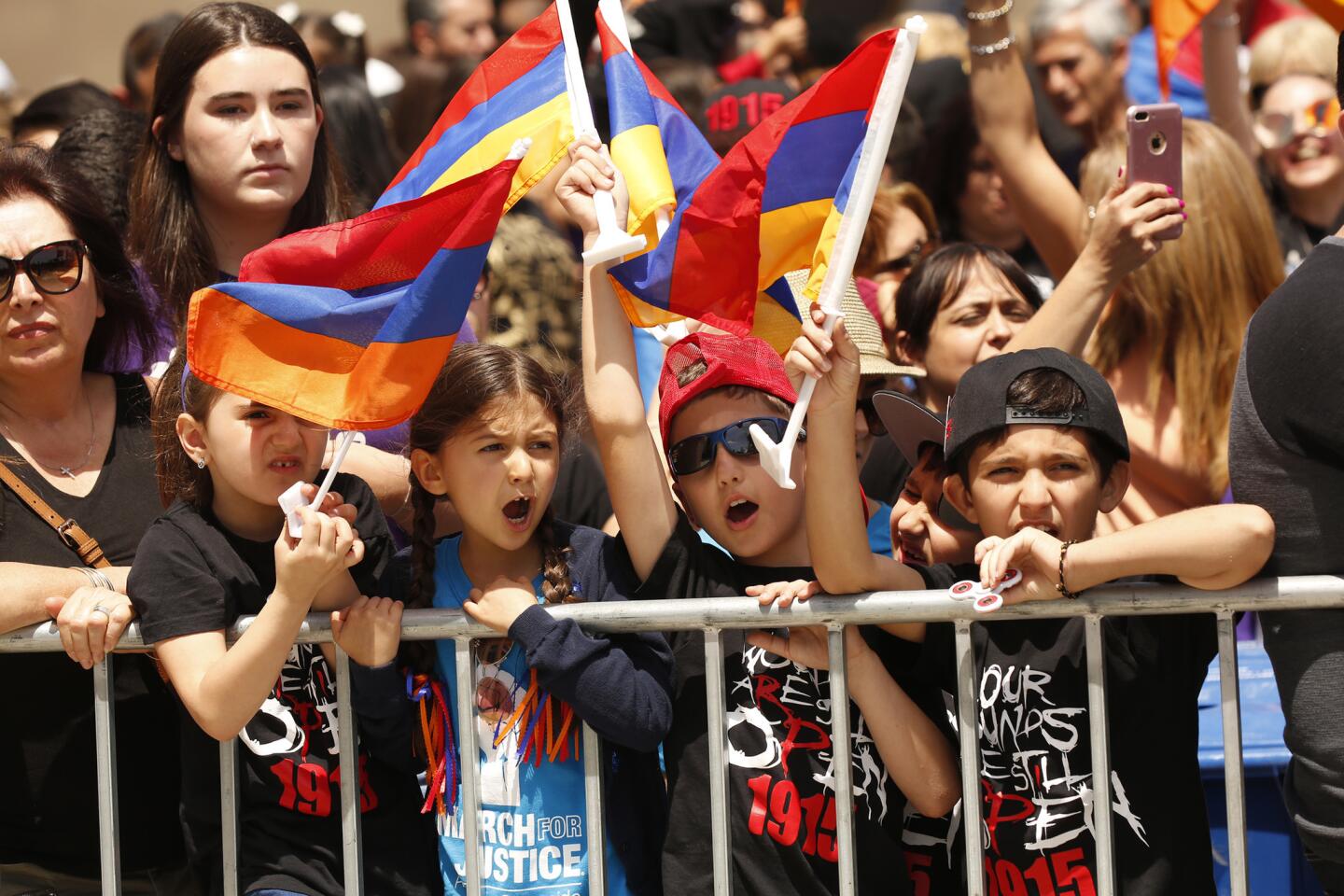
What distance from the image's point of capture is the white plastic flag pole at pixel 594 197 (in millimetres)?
3465

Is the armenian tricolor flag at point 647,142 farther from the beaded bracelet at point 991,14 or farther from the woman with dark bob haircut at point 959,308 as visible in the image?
the beaded bracelet at point 991,14

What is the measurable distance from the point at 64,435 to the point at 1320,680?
2.88 m

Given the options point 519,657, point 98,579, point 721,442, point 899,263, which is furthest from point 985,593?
point 899,263

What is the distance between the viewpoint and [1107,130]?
6.88 m

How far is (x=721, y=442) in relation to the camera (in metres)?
3.75

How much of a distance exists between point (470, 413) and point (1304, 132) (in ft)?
13.7

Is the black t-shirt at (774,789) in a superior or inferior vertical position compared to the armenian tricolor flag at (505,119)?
inferior

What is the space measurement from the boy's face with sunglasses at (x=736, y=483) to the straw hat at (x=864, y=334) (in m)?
0.78

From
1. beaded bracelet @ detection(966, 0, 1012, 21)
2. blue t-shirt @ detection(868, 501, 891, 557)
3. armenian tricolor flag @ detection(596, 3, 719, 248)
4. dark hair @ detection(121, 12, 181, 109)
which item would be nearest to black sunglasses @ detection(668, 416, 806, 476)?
armenian tricolor flag @ detection(596, 3, 719, 248)

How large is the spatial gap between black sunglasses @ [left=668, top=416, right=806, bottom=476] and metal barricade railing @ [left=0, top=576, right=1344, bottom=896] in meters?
0.45

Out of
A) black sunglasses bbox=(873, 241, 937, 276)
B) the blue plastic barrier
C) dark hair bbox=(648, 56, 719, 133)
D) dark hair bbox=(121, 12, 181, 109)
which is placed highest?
dark hair bbox=(121, 12, 181, 109)

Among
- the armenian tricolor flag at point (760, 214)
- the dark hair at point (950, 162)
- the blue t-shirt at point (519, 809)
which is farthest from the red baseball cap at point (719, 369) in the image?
the dark hair at point (950, 162)

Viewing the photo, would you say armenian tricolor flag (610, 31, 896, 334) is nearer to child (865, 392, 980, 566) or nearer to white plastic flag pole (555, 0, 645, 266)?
white plastic flag pole (555, 0, 645, 266)

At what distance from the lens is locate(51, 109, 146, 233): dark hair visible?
5242 mm
